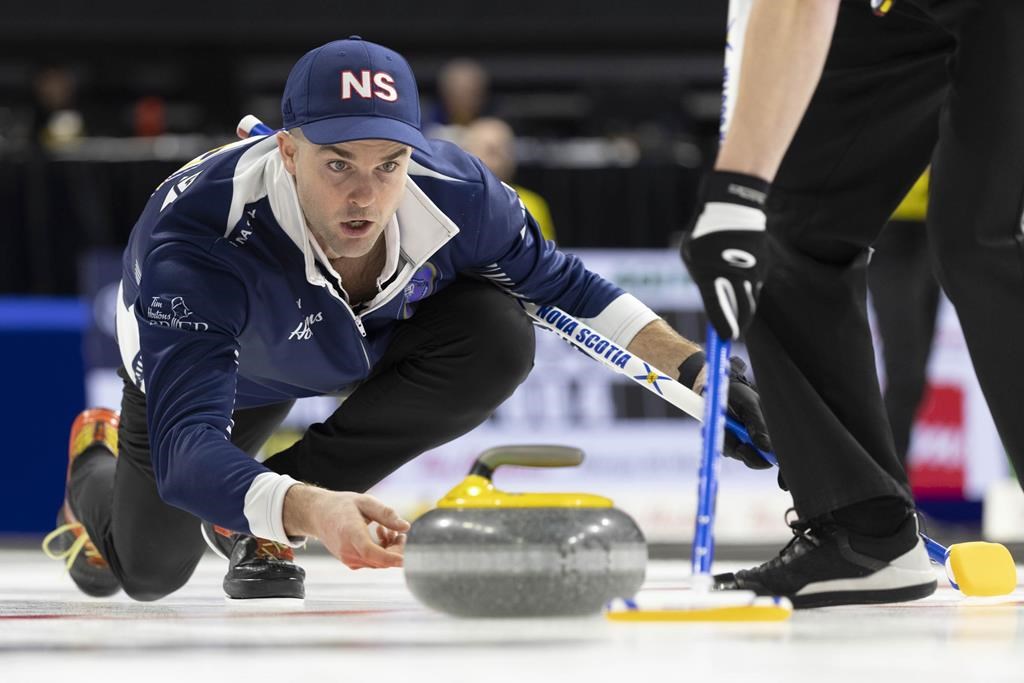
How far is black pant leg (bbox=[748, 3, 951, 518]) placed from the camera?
2.34 m

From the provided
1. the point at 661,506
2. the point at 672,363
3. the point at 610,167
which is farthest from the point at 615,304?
the point at 610,167

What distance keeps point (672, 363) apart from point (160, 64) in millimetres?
8439

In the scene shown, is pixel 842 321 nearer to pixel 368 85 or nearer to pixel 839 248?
pixel 839 248

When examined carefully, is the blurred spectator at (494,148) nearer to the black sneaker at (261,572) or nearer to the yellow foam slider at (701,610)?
the black sneaker at (261,572)

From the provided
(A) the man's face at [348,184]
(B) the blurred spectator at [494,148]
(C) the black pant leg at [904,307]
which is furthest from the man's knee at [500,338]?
(B) the blurred spectator at [494,148]

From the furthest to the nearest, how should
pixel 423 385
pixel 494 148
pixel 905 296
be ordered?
pixel 494 148, pixel 905 296, pixel 423 385

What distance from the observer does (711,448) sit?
7.06 feet

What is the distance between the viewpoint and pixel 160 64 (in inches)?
423

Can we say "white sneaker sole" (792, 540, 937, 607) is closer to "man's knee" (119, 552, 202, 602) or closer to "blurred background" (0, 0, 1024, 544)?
"man's knee" (119, 552, 202, 602)

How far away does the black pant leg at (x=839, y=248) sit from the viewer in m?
2.34

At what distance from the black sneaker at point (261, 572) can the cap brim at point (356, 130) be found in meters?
0.81

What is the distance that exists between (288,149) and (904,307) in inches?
120

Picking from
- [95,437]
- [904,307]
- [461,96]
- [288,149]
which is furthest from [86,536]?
[461,96]

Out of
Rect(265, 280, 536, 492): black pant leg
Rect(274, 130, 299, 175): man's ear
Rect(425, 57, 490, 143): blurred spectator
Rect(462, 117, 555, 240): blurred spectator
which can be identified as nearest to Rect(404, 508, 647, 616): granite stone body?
Rect(274, 130, 299, 175): man's ear
